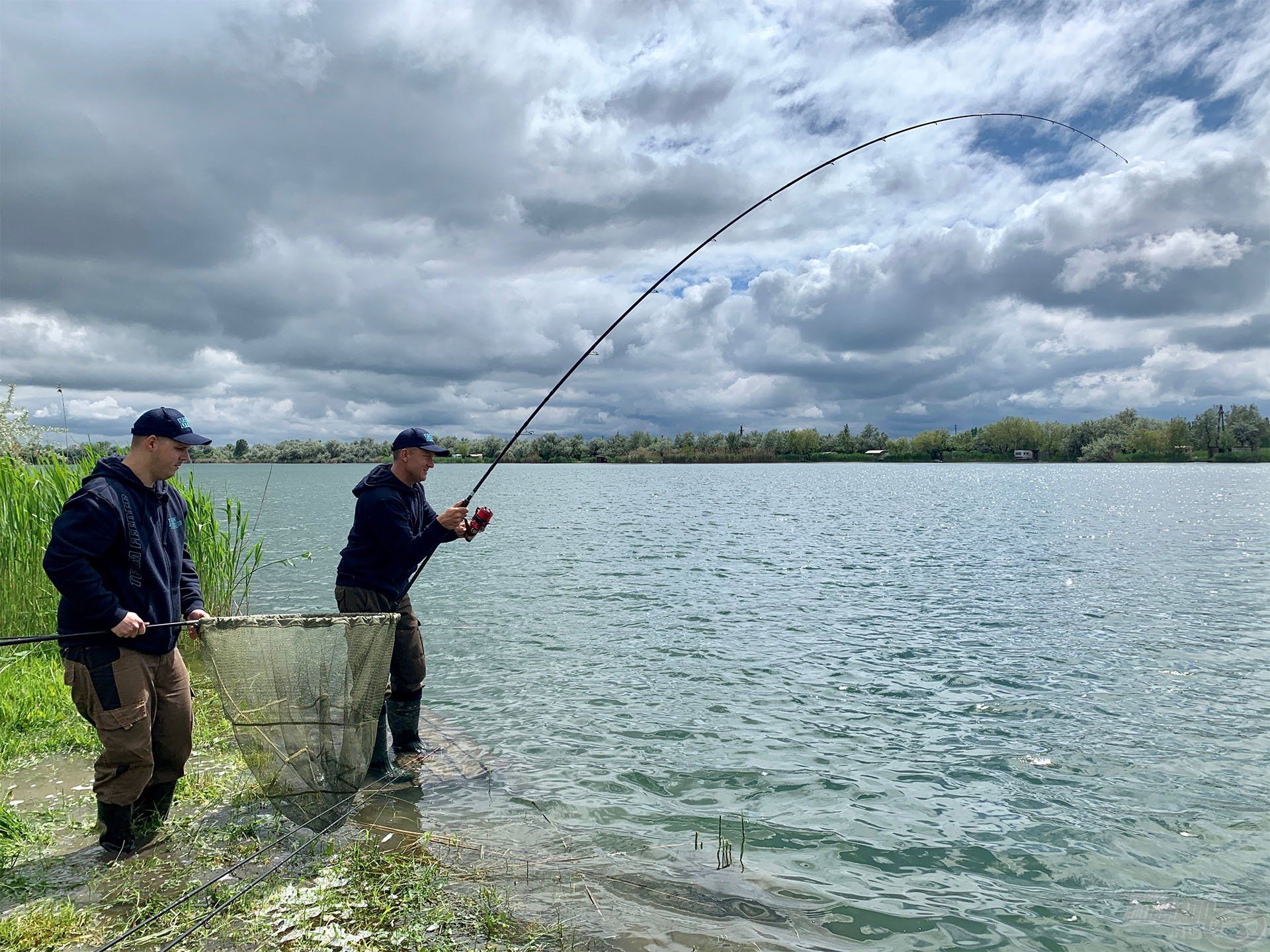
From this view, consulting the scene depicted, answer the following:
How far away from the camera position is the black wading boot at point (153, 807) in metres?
5.18

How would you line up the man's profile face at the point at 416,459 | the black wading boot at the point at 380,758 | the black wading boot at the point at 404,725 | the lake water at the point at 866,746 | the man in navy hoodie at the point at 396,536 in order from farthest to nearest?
the black wading boot at the point at 404,725 → the black wading boot at the point at 380,758 → the man's profile face at the point at 416,459 → the man in navy hoodie at the point at 396,536 → the lake water at the point at 866,746

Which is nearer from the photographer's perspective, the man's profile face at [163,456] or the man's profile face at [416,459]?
the man's profile face at [163,456]

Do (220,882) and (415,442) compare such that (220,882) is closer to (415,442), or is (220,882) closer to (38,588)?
(415,442)

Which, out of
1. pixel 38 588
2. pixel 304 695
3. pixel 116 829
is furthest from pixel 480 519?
pixel 38 588

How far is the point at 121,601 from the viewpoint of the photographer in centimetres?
477

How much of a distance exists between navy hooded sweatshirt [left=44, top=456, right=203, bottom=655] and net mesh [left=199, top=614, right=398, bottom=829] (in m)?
0.38

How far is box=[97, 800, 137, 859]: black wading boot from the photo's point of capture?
4.97 metres

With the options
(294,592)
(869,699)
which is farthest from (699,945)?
(294,592)

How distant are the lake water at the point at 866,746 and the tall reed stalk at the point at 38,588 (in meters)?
3.42

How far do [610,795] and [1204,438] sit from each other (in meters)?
206

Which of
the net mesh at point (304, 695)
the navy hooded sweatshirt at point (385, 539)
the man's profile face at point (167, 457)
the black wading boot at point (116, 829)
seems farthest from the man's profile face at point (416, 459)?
the black wading boot at point (116, 829)

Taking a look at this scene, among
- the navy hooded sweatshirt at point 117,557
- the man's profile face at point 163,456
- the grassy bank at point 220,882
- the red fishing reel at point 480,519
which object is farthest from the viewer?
the red fishing reel at point 480,519

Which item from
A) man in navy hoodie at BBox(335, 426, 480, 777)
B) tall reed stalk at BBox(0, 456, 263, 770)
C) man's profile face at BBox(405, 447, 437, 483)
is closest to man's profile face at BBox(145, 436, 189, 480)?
man in navy hoodie at BBox(335, 426, 480, 777)

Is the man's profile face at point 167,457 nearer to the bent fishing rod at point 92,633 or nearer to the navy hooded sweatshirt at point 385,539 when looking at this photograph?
the bent fishing rod at point 92,633
